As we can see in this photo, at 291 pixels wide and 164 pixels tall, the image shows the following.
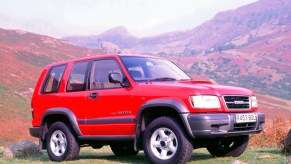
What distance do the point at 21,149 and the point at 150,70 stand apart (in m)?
4.17

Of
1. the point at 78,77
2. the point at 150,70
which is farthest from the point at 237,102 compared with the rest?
the point at 78,77

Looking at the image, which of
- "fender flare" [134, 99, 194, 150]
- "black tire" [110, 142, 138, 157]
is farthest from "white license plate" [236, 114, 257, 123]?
"black tire" [110, 142, 138, 157]

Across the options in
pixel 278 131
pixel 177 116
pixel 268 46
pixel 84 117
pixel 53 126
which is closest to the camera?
pixel 177 116

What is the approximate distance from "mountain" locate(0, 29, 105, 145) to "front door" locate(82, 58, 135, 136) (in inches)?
824

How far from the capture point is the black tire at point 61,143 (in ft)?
26.4

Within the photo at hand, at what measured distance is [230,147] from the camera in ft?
26.5

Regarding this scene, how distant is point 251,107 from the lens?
711 centimetres

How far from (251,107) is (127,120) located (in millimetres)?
2065

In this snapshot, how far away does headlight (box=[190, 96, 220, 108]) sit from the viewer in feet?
20.6

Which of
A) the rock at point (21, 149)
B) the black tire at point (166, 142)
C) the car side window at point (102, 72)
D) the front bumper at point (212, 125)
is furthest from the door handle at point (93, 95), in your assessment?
the rock at point (21, 149)

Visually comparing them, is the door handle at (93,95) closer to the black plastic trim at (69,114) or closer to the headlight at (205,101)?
the black plastic trim at (69,114)

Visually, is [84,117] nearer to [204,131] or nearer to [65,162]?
[65,162]

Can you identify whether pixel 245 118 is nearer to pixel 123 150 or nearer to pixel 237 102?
pixel 237 102

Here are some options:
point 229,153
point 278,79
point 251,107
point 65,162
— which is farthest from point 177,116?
point 278,79
